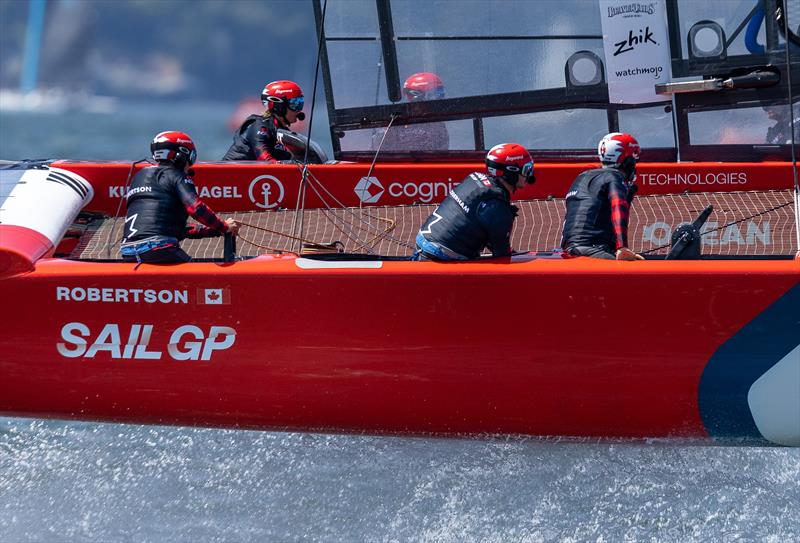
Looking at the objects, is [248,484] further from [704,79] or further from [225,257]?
[704,79]

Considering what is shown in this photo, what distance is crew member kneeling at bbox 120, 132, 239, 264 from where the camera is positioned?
5773 mm

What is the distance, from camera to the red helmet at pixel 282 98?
7.91 metres

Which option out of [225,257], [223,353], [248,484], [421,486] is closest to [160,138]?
[225,257]

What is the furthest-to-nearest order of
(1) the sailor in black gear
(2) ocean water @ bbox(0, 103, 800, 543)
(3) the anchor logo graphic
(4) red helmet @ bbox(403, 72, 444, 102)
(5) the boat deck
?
(1) the sailor in black gear → (4) red helmet @ bbox(403, 72, 444, 102) → (3) the anchor logo graphic → (5) the boat deck → (2) ocean water @ bbox(0, 103, 800, 543)

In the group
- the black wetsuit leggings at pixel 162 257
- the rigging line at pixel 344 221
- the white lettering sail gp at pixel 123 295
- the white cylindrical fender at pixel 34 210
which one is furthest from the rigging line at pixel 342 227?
the white lettering sail gp at pixel 123 295

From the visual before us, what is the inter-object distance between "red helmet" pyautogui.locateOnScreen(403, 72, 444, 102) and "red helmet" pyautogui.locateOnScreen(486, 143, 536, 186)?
1881mm

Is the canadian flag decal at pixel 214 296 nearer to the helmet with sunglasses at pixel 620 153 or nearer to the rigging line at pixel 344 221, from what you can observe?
the rigging line at pixel 344 221

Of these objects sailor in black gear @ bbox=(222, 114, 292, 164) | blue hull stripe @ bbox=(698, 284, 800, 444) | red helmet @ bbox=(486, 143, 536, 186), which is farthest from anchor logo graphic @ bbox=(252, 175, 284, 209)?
blue hull stripe @ bbox=(698, 284, 800, 444)

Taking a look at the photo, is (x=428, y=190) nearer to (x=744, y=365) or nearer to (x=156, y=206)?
(x=156, y=206)

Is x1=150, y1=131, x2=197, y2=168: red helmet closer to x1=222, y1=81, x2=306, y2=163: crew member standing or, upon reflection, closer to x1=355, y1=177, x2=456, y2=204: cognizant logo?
x1=355, y1=177, x2=456, y2=204: cognizant logo

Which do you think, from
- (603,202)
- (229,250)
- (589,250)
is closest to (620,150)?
(603,202)

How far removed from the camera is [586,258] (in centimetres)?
554

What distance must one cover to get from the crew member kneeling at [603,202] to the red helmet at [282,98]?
2441 millimetres

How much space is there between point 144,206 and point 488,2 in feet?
8.77
